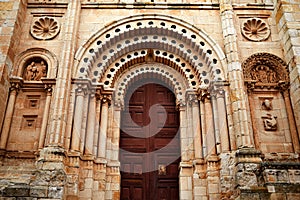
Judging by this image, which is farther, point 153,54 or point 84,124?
A: point 153,54

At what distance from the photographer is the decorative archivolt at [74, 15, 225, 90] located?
9.17 m

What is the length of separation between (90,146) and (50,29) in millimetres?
3800

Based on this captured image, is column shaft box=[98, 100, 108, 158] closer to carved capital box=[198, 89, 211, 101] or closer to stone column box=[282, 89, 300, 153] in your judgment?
carved capital box=[198, 89, 211, 101]

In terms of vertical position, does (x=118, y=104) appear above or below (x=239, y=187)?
above

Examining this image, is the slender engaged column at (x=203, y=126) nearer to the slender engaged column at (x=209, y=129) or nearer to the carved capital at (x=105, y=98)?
the slender engaged column at (x=209, y=129)

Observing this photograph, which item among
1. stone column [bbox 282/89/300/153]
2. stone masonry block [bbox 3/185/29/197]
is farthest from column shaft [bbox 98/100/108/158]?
stone column [bbox 282/89/300/153]

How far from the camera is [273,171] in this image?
22.7 feet

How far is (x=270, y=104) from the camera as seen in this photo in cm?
873

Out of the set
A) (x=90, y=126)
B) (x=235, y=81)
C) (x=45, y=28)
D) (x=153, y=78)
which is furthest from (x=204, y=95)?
(x=45, y=28)

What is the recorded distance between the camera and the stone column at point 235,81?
7.92 meters

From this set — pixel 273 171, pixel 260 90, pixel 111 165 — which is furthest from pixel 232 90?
pixel 111 165

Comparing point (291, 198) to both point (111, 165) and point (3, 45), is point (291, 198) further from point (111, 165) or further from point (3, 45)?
point (3, 45)

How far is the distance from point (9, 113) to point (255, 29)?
7.37 metres

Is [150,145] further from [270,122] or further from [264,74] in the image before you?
[264,74]
